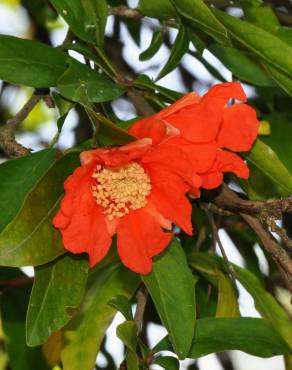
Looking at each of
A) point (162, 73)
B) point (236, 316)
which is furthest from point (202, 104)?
point (236, 316)

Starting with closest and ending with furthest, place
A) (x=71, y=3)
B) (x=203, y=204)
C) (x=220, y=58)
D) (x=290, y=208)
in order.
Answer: (x=290, y=208) → (x=71, y=3) → (x=203, y=204) → (x=220, y=58)

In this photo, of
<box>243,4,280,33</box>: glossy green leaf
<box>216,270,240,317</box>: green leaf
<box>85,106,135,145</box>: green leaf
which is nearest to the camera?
<box>85,106,135,145</box>: green leaf

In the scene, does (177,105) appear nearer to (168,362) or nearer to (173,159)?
(173,159)

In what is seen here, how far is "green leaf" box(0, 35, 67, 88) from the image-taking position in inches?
44.0

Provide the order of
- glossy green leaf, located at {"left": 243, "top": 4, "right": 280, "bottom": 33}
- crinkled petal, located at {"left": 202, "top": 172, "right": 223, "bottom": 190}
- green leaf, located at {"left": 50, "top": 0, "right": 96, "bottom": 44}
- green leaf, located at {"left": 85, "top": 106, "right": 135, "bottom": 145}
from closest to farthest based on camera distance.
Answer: green leaf, located at {"left": 85, "top": 106, "right": 135, "bottom": 145} < crinkled petal, located at {"left": 202, "top": 172, "right": 223, "bottom": 190} < green leaf, located at {"left": 50, "top": 0, "right": 96, "bottom": 44} < glossy green leaf, located at {"left": 243, "top": 4, "right": 280, "bottom": 33}

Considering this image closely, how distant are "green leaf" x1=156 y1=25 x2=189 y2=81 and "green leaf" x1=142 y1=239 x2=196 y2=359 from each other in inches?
9.9

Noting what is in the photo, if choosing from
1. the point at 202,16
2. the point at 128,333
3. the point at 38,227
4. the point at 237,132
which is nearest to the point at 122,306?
the point at 128,333

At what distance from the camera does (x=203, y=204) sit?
4.33ft

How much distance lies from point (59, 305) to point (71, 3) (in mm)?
397

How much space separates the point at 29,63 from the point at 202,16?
0.73 ft

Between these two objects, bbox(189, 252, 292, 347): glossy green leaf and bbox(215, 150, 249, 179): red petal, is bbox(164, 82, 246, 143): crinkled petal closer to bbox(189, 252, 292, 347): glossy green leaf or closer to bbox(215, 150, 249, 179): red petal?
bbox(215, 150, 249, 179): red petal

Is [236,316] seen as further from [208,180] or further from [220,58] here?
[220,58]

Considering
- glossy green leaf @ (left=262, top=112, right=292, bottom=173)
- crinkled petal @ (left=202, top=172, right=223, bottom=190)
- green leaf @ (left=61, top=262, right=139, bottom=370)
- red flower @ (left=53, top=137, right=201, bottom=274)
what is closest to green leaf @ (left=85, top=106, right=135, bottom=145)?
red flower @ (left=53, top=137, right=201, bottom=274)

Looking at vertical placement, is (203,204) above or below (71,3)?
below
